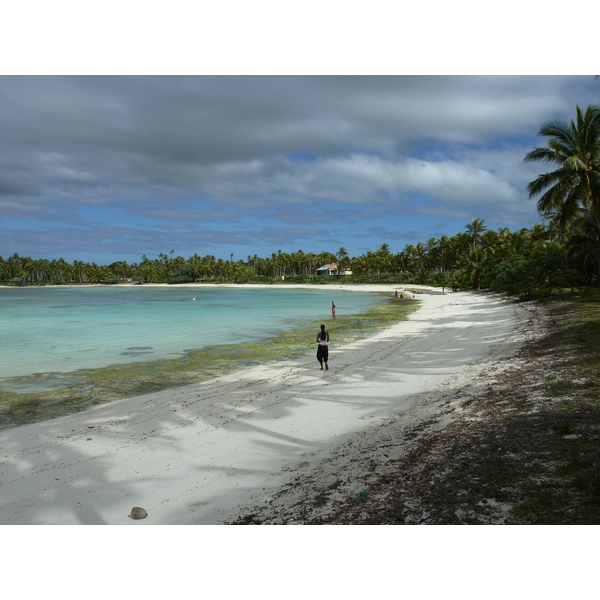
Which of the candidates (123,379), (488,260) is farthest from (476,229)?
(123,379)

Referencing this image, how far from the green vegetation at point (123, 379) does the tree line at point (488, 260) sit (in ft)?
46.1

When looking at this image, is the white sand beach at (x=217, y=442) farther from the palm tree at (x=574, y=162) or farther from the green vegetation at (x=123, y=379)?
the palm tree at (x=574, y=162)

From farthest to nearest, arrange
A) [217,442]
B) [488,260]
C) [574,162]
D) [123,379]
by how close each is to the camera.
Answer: [488,260], [574,162], [123,379], [217,442]

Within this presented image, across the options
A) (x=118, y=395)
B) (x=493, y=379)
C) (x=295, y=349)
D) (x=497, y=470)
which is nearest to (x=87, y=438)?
(x=118, y=395)

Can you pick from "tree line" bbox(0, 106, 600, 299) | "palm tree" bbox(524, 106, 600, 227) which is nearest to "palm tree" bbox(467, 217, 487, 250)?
"tree line" bbox(0, 106, 600, 299)

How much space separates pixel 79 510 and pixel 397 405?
6.49 metres

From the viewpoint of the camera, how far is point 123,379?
1426 centimetres

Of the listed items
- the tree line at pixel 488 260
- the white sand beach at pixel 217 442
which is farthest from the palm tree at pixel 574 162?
the white sand beach at pixel 217 442

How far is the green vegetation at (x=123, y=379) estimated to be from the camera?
1103cm

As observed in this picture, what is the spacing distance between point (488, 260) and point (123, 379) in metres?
57.8

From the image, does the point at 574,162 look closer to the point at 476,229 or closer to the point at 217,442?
the point at 217,442

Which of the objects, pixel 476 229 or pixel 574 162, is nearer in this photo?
pixel 574 162

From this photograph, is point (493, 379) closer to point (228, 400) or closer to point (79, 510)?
point (228, 400)

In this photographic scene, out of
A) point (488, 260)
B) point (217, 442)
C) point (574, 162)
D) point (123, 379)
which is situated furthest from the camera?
point (488, 260)
